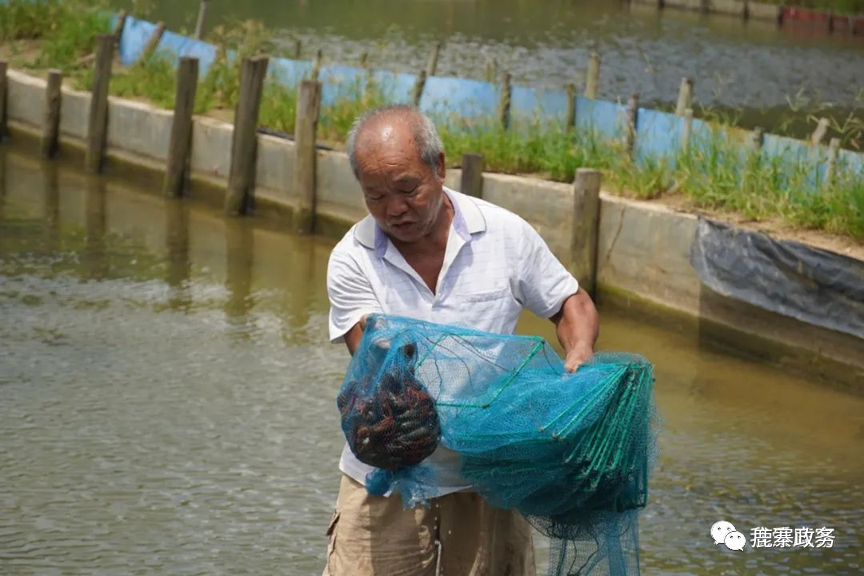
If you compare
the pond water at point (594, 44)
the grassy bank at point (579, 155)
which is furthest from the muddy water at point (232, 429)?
the pond water at point (594, 44)

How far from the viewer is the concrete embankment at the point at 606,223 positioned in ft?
33.0

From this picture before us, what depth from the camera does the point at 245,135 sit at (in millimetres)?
14531

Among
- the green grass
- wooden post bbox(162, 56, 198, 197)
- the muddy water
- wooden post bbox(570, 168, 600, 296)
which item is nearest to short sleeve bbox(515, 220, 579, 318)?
the muddy water

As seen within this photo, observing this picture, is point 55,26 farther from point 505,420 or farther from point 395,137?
point 505,420

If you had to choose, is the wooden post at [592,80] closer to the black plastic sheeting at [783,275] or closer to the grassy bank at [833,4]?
the black plastic sheeting at [783,275]

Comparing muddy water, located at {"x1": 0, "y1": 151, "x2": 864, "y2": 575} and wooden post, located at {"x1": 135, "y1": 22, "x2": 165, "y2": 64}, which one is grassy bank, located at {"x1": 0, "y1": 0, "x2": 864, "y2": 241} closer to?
wooden post, located at {"x1": 135, "y1": 22, "x2": 165, "y2": 64}

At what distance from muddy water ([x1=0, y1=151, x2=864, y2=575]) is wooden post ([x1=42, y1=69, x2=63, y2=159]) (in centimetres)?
454

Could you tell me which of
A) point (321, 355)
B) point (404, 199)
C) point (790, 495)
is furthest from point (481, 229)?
point (321, 355)

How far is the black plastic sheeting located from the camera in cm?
962

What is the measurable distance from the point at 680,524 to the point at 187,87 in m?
9.60

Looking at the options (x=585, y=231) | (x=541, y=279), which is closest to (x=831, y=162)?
(x=585, y=231)

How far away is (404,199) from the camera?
374 cm

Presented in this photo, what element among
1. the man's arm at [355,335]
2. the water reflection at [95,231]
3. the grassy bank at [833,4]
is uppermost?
the grassy bank at [833,4]

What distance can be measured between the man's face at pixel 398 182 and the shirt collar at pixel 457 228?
80mm
